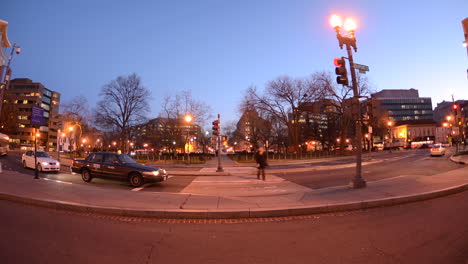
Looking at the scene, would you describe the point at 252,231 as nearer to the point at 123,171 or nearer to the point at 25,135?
the point at 123,171

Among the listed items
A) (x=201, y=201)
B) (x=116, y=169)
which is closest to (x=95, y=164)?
(x=116, y=169)

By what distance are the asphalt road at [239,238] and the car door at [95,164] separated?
17.0ft

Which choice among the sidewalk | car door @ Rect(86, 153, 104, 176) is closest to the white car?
car door @ Rect(86, 153, 104, 176)

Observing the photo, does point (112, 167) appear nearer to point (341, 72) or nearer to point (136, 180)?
point (136, 180)

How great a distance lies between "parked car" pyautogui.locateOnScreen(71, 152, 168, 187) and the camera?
10.2 meters

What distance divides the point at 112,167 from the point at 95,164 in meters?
1.23

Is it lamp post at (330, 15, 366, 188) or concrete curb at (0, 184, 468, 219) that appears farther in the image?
lamp post at (330, 15, 366, 188)

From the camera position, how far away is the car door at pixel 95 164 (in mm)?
11102

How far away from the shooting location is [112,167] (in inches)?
424

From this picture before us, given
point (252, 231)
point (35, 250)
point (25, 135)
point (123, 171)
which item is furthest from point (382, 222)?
point (25, 135)

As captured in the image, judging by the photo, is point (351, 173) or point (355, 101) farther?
point (351, 173)

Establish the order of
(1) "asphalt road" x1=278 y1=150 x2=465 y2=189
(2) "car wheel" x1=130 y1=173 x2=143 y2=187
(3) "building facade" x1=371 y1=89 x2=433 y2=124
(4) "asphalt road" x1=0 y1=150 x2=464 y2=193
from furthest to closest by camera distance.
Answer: (3) "building facade" x1=371 y1=89 x2=433 y2=124, (1) "asphalt road" x1=278 y1=150 x2=465 y2=189, (4) "asphalt road" x1=0 y1=150 x2=464 y2=193, (2) "car wheel" x1=130 y1=173 x2=143 y2=187

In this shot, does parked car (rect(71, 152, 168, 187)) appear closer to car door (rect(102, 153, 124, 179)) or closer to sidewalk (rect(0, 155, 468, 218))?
→ car door (rect(102, 153, 124, 179))

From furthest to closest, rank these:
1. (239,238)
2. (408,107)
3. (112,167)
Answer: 1. (408,107)
2. (112,167)
3. (239,238)
